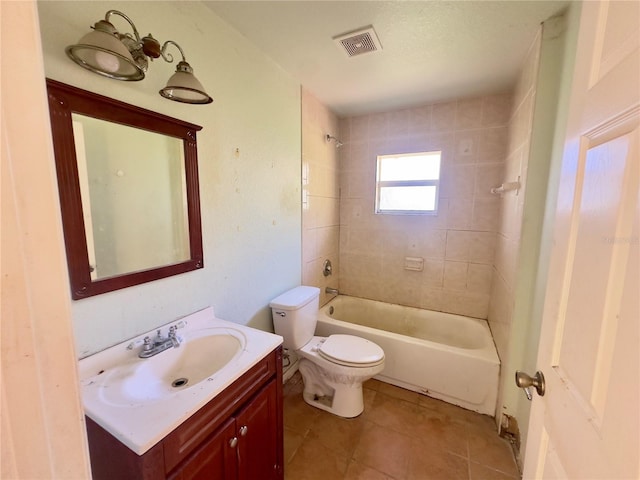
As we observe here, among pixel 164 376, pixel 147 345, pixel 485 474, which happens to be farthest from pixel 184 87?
pixel 485 474

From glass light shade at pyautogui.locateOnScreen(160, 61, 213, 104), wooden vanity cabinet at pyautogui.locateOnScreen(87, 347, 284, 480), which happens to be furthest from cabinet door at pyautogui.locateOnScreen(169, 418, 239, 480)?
glass light shade at pyautogui.locateOnScreen(160, 61, 213, 104)

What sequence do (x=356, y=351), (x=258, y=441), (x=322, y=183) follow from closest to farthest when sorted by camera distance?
(x=258, y=441), (x=356, y=351), (x=322, y=183)

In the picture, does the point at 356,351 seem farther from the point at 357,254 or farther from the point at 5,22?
the point at 5,22

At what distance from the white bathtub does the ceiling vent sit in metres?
1.95

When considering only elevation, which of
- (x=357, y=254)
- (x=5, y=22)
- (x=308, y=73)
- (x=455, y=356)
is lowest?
(x=455, y=356)

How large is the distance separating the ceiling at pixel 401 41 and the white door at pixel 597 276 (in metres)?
0.86

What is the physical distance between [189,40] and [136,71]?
0.46m

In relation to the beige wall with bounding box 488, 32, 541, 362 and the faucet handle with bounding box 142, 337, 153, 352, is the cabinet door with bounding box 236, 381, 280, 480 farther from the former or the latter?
the beige wall with bounding box 488, 32, 541, 362

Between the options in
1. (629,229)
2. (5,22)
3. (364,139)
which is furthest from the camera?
(364,139)

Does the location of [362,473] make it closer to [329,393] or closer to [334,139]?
[329,393]

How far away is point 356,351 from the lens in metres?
1.83

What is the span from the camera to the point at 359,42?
151 cm

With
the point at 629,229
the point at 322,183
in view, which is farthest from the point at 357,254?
the point at 629,229

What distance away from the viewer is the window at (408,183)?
2.51 metres
